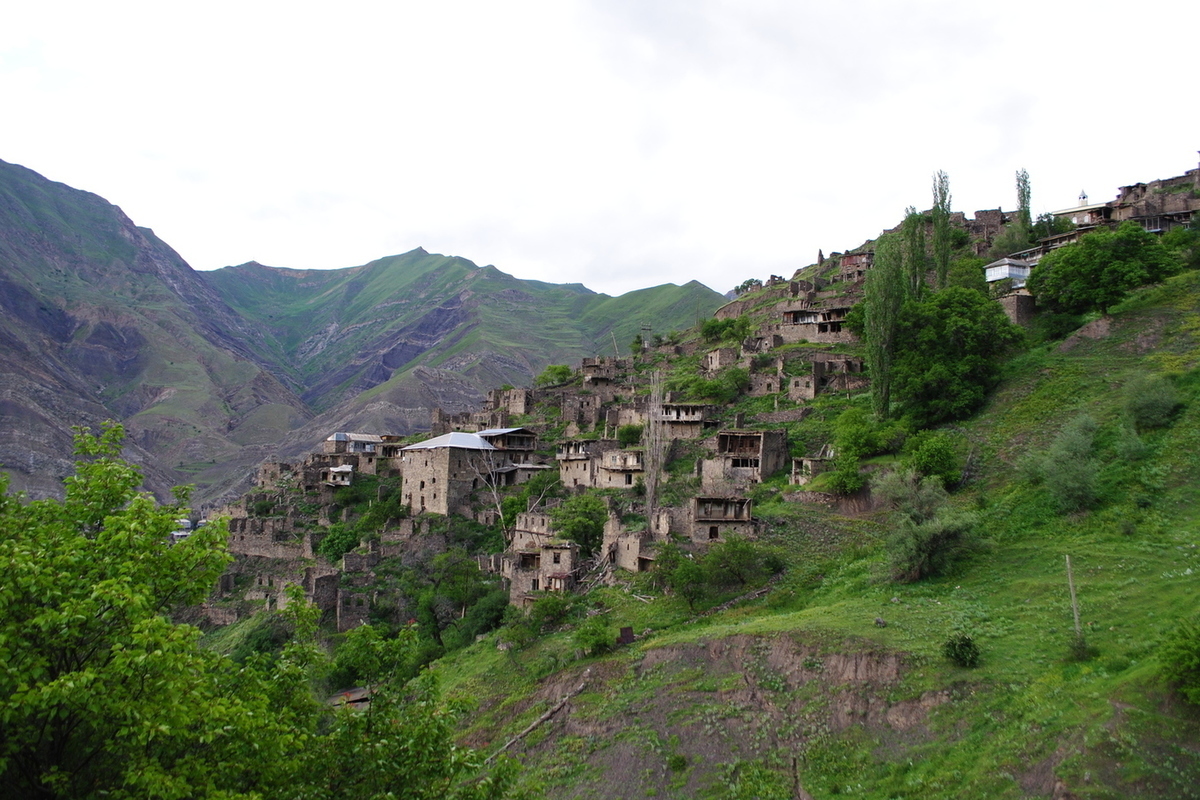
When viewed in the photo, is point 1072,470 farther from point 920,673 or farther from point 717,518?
point 717,518

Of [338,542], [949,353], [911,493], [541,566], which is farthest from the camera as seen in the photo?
[338,542]

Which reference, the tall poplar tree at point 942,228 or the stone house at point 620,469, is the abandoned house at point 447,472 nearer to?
the stone house at point 620,469

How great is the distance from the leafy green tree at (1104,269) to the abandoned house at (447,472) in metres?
37.8

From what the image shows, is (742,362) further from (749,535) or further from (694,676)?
(694,676)

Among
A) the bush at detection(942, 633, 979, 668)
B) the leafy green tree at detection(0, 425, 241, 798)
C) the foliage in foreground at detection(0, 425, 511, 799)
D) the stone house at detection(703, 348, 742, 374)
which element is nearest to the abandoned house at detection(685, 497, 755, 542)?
the bush at detection(942, 633, 979, 668)

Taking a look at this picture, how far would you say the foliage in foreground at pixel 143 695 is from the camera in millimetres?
9602

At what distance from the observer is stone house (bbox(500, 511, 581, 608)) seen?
4009 cm

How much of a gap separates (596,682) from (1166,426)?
2430 cm

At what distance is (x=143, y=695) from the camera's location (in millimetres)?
9898

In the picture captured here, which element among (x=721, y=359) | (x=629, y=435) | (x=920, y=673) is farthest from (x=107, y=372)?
(x=920, y=673)

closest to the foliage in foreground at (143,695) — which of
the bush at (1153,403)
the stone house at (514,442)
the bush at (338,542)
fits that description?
the bush at (1153,403)

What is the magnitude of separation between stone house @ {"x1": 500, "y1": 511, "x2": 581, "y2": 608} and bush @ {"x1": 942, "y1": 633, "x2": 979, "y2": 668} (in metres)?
19.8

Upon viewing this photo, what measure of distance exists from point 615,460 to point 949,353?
20949 mm

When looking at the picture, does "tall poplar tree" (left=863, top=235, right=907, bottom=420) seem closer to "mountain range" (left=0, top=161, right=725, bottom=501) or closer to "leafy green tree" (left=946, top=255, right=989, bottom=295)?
"leafy green tree" (left=946, top=255, right=989, bottom=295)
